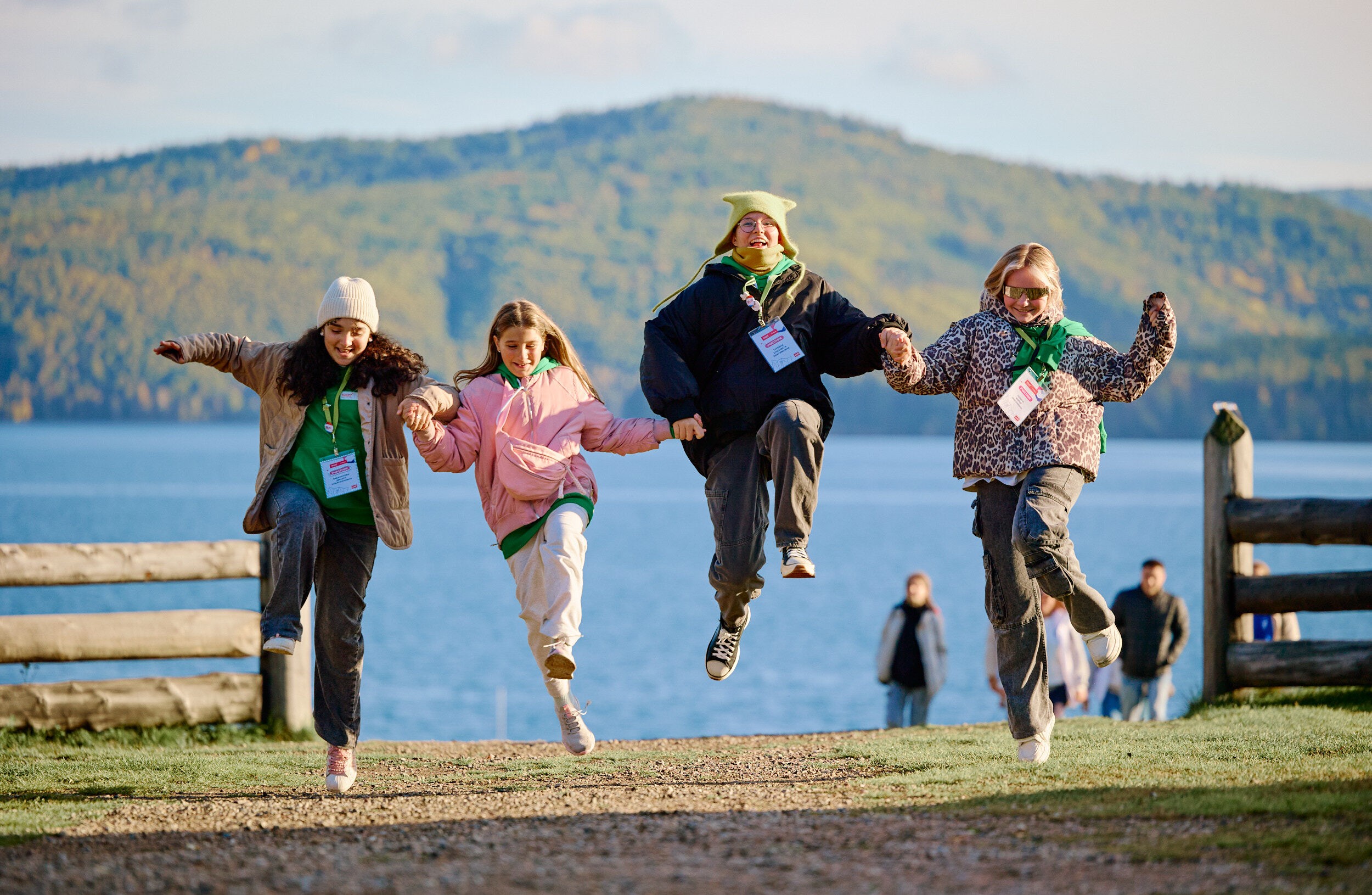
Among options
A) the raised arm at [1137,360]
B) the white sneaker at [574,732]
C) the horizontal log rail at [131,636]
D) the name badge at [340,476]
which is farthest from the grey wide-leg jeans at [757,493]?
the horizontal log rail at [131,636]

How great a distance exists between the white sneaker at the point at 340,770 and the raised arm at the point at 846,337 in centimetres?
301

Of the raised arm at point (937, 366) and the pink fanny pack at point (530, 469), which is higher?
the raised arm at point (937, 366)

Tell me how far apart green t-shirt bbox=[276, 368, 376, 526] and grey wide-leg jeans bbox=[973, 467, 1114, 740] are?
2.87 metres

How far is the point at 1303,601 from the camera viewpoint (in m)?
8.77

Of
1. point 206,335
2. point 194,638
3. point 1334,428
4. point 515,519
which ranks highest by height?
point 1334,428

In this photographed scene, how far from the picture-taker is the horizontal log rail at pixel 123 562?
325 inches

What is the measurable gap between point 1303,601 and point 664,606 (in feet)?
172

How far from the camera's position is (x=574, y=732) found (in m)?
6.48

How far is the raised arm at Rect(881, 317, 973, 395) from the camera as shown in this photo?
663cm

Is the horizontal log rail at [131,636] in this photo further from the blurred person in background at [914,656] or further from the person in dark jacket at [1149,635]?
the person in dark jacket at [1149,635]

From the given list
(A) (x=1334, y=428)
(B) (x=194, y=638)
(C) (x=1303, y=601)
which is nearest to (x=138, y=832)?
(B) (x=194, y=638)

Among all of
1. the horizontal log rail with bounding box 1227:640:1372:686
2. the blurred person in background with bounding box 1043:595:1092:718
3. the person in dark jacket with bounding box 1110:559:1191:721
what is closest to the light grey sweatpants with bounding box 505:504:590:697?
the horizontal log rail with bounding box 1227:640:1372:686

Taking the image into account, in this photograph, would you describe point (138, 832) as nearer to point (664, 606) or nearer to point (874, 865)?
point (874, 865)

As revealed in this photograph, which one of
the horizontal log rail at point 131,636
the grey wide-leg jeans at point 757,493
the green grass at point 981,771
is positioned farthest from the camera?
the horizontal log rail at point 131,636
